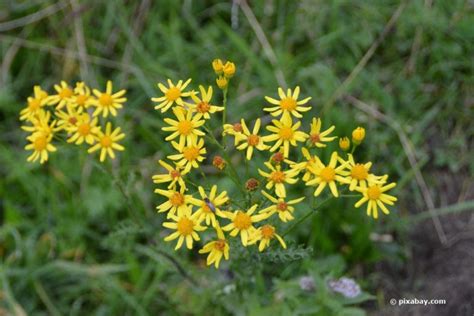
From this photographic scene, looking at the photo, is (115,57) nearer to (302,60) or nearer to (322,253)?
(302,60)

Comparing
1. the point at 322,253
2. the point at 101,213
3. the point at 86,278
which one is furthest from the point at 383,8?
the point at 86,278

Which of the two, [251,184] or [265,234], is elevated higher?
[251,184]

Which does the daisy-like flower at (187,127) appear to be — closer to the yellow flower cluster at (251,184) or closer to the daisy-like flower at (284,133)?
the yellow flower cluster at (251,184)

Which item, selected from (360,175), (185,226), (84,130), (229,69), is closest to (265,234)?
(185,226)

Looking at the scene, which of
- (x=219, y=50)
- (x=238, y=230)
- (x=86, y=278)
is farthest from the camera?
(x=219, y=50)

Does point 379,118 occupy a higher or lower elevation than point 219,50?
lower

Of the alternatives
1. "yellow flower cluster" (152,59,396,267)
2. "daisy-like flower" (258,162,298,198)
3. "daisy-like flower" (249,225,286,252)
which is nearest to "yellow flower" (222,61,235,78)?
"yellow flower cluster" (152,59,396,267)

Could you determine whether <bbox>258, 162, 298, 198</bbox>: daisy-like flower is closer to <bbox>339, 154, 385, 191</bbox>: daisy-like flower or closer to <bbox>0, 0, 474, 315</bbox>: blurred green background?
<bbox>339, 154, 385, 191</bbox>: daisy-like flower

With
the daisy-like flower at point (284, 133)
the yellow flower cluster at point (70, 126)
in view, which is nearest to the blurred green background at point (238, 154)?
the yellow flower cluster at point (70, 126)

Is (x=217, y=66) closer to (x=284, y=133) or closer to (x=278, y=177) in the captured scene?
(x=284, y=133)
